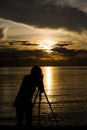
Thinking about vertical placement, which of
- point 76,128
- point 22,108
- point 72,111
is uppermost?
point 22,108

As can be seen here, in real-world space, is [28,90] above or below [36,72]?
below

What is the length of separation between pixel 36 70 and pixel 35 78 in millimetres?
251

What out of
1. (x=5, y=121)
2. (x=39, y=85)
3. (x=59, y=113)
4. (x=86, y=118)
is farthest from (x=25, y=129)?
(x=59, y=113)

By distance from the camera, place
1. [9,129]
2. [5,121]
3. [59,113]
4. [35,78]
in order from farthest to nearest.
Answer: [59,113], [5,121], [9,129], [35,78]

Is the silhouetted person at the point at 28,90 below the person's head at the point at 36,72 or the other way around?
below

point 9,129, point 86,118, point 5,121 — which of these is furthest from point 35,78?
point 86,118

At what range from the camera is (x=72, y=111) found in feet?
132

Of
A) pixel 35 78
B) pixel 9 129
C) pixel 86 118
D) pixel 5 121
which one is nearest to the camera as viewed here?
pixel 35 78

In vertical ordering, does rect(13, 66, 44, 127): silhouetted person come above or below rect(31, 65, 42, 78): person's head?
below

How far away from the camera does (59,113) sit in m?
38.4

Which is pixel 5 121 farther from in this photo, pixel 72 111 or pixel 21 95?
pixel 21 95

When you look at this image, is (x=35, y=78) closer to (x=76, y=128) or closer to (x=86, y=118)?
(x=76, y=128)

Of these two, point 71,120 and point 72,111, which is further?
point 72,111

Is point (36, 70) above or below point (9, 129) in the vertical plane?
above
